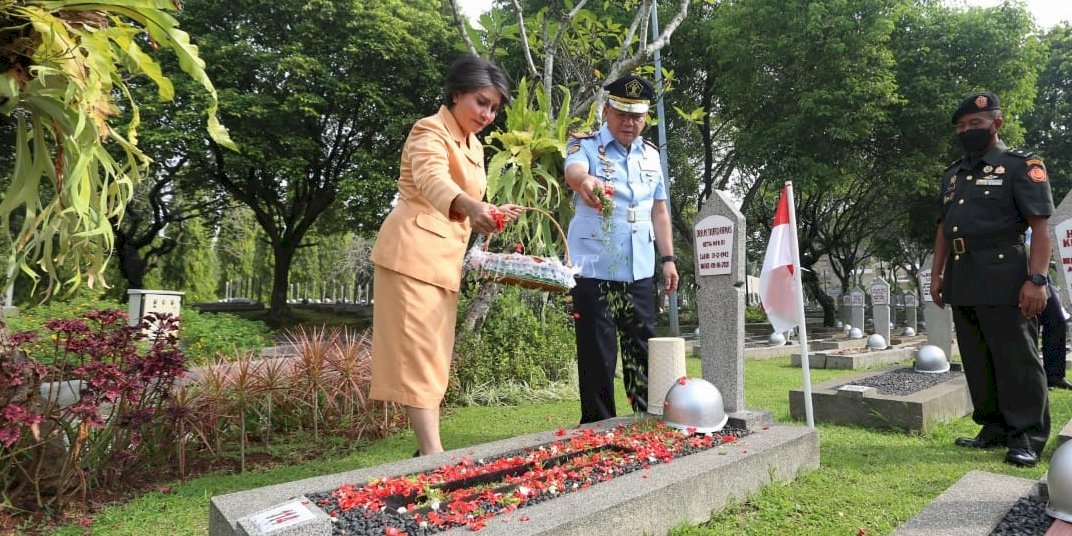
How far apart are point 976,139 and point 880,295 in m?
9.92

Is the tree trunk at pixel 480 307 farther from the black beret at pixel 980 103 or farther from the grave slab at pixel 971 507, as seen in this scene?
the grave slab at pixel 971 507

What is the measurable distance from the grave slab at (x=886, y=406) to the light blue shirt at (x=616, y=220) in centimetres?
221

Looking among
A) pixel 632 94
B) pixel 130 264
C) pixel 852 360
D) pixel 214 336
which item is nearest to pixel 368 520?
pixel 632 94

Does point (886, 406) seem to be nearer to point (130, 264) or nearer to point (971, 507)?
point (971, 507)

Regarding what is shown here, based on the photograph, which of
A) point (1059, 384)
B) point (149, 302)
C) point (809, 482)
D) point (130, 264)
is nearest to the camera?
point (809, 482)

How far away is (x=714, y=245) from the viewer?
416 cm

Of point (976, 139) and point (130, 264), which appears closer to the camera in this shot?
point (976, 139)

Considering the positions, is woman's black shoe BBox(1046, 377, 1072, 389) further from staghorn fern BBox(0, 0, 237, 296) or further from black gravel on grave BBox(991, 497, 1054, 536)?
staghorn fern BBox(0, 0, 237, 296)

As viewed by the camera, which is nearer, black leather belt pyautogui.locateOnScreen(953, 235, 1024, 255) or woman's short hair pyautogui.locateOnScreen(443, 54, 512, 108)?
woman's short hair pyautogui.locateOnScreen(443, 54, 512, 108)

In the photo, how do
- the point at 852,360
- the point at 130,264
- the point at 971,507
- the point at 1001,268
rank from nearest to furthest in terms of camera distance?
the point at 971,507 → the point at 1001,268 → the point at 852,360 → the point at 130,264

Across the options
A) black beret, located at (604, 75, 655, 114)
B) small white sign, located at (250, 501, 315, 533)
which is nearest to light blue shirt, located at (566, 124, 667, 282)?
black beret, located at (604, 75, 655, 114)

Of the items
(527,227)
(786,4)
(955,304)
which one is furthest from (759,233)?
(955,304)

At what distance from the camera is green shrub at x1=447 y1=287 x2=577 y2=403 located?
631 cm

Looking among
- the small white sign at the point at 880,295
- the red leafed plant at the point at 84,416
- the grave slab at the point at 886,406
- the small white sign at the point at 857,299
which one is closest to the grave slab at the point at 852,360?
→ the small white sign at the point at 880,295
